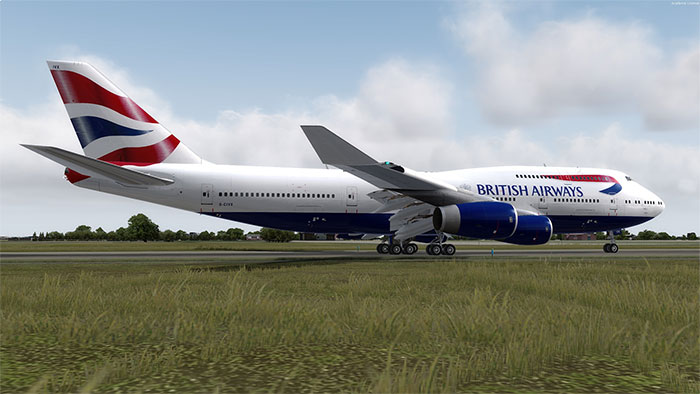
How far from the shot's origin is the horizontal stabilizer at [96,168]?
15.2 metres

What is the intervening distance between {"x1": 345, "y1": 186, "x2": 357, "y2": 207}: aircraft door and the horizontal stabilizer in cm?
796

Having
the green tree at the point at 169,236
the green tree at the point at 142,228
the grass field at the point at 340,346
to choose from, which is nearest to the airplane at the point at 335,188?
the grass field at the point at 340,346

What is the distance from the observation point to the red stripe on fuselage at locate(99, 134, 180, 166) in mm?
19641

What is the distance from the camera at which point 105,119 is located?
19.5m

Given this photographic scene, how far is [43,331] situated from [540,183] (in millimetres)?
21816

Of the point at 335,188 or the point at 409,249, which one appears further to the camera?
the point at 409,249

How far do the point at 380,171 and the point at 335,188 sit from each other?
542 centimetres

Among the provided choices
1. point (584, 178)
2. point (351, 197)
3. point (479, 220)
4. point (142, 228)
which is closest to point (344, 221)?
point (351, 197)

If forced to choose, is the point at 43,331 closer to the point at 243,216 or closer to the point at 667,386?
the point at 667,386

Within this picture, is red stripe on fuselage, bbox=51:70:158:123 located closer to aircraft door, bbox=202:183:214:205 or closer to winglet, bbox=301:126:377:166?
aircraft door, bbox=202:183:214:205

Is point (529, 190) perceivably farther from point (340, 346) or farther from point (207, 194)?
point (340, 346)

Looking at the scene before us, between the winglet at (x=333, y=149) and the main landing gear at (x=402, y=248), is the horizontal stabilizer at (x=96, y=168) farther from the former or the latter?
the main landing gear at (x=402, y=248)

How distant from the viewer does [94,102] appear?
19359mm

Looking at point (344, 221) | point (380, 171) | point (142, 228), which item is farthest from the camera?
point (142, 228)
